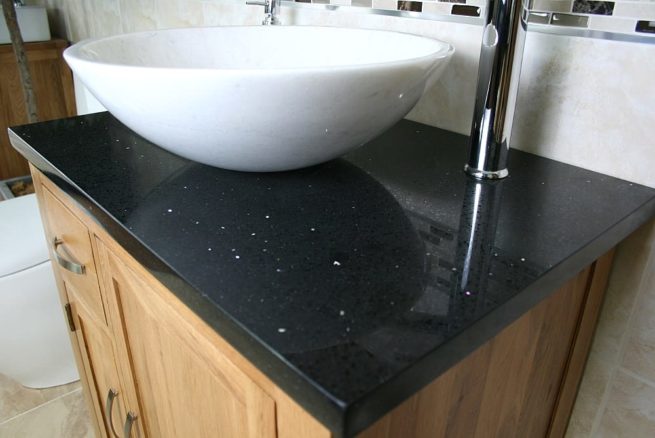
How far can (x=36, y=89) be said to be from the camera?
6.60ft

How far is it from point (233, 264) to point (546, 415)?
489mm

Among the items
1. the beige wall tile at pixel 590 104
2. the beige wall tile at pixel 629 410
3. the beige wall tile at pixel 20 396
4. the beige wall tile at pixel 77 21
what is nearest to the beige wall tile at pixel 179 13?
the beige wall tile at pixel 77 21

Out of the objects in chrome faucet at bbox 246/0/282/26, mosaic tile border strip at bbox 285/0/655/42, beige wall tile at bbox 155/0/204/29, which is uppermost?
mosaic tile border strip at bbox 285/0/655/42

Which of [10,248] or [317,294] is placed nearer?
[317,294]

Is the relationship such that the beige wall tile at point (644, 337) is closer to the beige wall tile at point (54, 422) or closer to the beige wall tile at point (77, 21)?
the beige wall tile at point (54, 422)

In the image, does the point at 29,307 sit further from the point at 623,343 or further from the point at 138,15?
the point at 623,343

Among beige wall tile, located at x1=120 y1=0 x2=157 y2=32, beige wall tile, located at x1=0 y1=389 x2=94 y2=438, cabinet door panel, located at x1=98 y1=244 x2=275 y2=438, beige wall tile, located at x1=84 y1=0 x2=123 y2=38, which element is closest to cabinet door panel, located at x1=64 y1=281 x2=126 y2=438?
cabinet door panel, located at x1=98 y1=244 x2=275 y2=438

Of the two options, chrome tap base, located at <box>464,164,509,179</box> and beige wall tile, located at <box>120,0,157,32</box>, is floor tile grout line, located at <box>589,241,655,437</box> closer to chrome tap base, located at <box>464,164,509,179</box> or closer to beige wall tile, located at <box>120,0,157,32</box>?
chrome tap base, located at <box>464,164,509,179</box>

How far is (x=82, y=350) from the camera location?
3.07 feet

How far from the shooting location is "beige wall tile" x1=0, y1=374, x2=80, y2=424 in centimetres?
138

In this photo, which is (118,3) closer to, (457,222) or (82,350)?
(82,350)

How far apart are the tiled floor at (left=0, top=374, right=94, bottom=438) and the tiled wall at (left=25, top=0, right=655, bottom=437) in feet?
3.88

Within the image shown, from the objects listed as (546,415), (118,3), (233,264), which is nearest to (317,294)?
(233,264)

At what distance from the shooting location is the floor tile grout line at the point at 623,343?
23.8 inches
